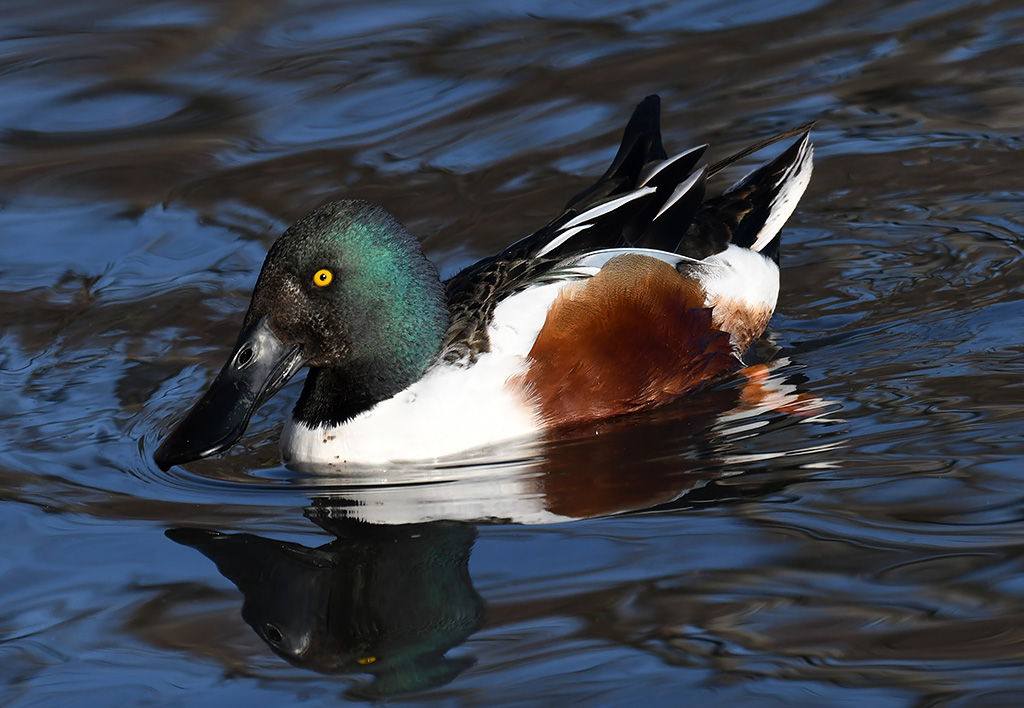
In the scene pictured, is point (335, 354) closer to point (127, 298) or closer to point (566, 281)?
point (566, 281)

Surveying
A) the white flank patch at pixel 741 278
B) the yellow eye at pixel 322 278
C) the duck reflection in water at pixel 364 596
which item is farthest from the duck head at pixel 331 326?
the white flank patch at pixel 741 278

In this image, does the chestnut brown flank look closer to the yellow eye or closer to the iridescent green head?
the iridescent green head

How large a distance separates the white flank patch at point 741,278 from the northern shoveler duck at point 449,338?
0.13 m

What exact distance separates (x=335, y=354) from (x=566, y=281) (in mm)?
805

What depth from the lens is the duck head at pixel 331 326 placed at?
4.57 metres

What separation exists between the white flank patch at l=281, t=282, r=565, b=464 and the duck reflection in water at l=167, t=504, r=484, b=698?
42 centimetres

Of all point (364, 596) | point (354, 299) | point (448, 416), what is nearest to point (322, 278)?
point (354, 299)

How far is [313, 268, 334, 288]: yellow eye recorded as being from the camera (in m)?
4.59

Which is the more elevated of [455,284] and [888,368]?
[455,284]

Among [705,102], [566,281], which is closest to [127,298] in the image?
[566,281]

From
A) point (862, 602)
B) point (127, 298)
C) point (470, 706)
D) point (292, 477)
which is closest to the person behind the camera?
point (470, 706)

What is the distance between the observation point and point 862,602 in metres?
3.48

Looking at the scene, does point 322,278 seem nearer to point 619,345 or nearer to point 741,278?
point 619,345

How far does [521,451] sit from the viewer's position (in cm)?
468
